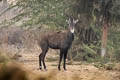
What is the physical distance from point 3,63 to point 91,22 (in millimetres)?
13622

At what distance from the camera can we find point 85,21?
14.8 m

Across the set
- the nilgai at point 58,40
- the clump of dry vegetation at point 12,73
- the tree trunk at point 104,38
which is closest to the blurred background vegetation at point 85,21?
the tree trunk at point 104,38

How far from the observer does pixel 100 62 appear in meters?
13.7

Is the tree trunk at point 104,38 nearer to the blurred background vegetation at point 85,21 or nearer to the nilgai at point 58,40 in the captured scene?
the blurred background vegetation at point 85,21

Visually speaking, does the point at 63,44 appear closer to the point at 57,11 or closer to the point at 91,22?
the point at 91,22

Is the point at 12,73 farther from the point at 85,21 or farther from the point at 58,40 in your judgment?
the point at 85,21

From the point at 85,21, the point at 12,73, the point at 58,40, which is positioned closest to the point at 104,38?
the point at 85,21

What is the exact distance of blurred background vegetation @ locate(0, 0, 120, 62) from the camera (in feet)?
46.8

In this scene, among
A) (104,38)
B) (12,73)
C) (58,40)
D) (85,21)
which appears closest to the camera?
(12,73)

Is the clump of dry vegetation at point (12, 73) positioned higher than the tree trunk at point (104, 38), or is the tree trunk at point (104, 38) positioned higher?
the clump of dry vegetation at point (12, 73)

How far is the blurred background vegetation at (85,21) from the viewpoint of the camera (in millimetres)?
14266

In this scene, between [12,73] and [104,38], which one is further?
[104,38]

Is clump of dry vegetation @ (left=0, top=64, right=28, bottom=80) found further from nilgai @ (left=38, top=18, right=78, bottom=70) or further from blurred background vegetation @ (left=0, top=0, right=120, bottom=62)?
blurred background vegetation @ (left=0, top=0, right=120, bottom=62)

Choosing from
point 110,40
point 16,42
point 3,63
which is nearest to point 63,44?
point 110,40
